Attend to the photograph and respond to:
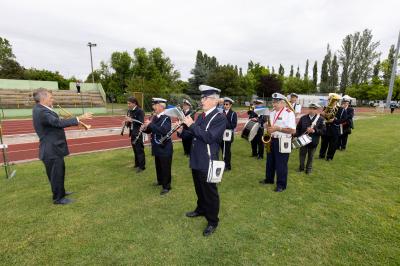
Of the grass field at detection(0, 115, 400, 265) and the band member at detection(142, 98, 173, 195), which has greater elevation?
the band member at detection(142, 98, 173, 195)

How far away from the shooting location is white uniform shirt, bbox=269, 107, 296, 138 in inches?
192

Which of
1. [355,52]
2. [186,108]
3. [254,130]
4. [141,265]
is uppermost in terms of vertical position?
[355,52]

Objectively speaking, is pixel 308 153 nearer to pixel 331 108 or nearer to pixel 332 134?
pixel 332 134

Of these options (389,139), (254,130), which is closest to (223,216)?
(254,130)

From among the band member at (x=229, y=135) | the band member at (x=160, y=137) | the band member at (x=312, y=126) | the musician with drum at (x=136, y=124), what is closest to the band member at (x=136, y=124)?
the musician with drum at (x=136, y=124)

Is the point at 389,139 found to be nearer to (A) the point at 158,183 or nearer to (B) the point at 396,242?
(B) the point at 396,242

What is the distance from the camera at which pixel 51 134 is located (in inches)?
167

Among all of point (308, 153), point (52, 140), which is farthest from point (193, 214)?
point (308, 153)

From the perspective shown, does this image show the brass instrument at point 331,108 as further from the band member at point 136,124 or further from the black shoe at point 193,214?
the band member at point 136,124

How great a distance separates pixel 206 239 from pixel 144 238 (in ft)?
3.06

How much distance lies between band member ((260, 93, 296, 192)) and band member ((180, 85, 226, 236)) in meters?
1.98

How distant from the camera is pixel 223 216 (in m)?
4.16

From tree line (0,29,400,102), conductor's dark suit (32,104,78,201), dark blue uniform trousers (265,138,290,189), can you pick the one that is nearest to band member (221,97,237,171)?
dark blue uniform trousers (265,138,290,189)

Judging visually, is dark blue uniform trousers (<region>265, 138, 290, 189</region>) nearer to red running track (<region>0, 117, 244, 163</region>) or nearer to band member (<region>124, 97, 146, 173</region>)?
band member (<region>124, 97, 146, 173</region>)
